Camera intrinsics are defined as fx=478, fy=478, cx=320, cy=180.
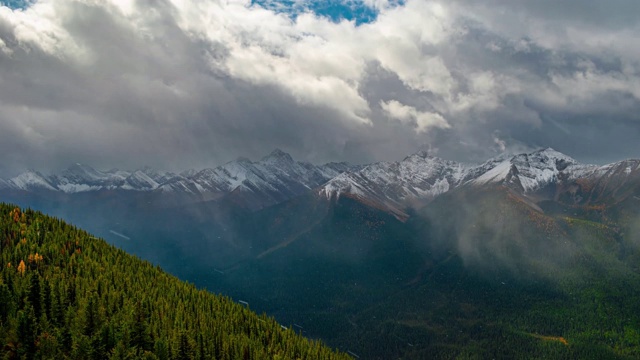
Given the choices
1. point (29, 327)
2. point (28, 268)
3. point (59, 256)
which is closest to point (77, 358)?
point (29, 327)

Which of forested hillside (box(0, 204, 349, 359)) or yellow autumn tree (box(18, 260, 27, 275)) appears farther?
yellow autumn tree (box(18, 260, 27, 275))

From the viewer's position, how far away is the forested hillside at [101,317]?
388 feet

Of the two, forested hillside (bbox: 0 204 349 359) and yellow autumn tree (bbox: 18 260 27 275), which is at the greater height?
yellow autumn tree (bbox: 18 260 27 275)

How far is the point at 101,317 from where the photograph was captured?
443 feet

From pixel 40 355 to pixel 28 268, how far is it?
64933mm

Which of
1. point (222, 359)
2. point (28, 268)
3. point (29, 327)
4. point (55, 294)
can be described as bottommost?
point (222, 359)

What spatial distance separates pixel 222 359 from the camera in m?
149

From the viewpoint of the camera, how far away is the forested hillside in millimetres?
118312

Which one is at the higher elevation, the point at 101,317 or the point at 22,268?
the point at 22,268

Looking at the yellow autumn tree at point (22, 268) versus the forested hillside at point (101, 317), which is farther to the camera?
the yellow autumn tree at point (22, 268)

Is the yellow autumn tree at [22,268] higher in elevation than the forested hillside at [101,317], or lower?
higher

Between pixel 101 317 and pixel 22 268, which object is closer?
pixel 101 317

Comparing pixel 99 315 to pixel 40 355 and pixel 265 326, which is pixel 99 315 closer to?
pixel 40 355

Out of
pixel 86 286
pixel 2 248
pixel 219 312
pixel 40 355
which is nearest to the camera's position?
pixel 40 355
